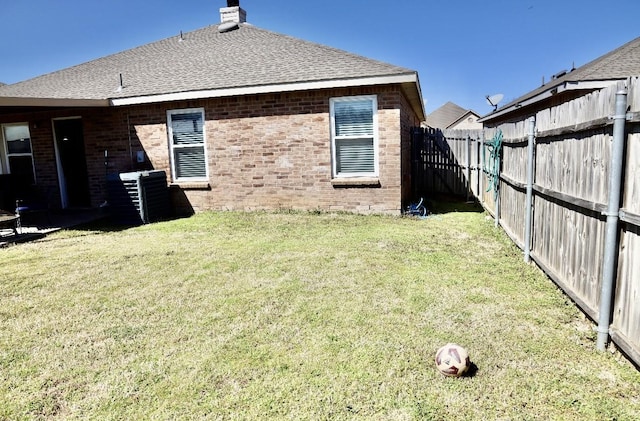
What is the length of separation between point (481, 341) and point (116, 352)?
2.83 meters

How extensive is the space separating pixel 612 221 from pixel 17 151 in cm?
1372

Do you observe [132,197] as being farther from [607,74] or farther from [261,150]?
[607,74]

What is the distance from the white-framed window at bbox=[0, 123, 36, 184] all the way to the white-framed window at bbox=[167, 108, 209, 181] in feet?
14.2

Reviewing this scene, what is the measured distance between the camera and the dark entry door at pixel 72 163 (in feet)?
37.2

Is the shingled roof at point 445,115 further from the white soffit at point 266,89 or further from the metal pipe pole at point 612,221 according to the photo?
the metal pipe pole at point 612,221

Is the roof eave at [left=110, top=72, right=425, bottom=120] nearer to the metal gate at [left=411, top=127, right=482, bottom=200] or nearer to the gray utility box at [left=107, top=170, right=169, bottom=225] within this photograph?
the gray utility box at [left=107, top=170, right=169, bottom=225]

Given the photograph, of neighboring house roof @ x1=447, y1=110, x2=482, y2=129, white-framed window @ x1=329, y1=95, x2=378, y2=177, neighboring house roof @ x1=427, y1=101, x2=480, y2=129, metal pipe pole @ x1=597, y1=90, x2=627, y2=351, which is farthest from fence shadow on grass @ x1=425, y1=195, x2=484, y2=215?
neighboring house roof @ x1=427, y1=101, x2=480, y2=129

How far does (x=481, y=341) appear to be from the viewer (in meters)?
3.44

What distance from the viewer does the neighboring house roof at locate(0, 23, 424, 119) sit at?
30.1 feet

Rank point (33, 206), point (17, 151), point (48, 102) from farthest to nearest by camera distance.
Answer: point (17, 151) → point (33, 206) → point (48, 102)

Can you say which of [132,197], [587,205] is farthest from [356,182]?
[587,205]

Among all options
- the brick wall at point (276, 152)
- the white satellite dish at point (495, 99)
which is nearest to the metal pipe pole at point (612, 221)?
the brick wall at point (276, 152)

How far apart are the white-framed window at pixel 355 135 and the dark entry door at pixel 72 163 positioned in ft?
21.6

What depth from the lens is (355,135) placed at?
943 cm
